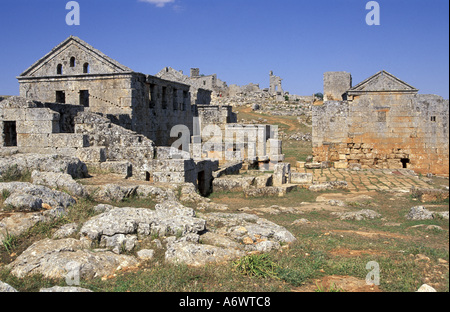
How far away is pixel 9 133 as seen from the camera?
41.5 feet

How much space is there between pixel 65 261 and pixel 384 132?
57.4 ft

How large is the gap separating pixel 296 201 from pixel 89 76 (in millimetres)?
9851

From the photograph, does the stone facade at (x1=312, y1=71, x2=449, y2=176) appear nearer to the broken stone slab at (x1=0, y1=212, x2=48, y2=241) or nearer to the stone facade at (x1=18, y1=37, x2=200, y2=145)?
the stone facade at (x1=18, y1=37, x2=200, y2=145)

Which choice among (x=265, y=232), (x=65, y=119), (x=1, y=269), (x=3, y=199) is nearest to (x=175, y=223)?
(x=265, y=232)

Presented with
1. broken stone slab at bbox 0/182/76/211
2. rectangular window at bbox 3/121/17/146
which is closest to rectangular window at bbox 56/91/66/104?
rectangular window at bbox 3/121/17/146

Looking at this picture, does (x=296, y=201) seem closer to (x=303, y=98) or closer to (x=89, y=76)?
(x=89, y=76)

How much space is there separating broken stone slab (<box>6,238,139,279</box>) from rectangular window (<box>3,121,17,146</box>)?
844 centimetres

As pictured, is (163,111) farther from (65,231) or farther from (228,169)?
(65,231)

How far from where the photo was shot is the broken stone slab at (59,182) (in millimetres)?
8008

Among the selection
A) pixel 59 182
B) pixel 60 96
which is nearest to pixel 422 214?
pixel 59 182

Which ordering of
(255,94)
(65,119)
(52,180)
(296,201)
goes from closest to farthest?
(52,180)
(296,201)
(65,119)
(255,94)

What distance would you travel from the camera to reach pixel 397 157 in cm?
1912

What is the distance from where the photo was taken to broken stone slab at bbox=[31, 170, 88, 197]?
26.3ft

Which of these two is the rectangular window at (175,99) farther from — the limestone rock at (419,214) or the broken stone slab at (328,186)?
the limestone rock at (419,214)
